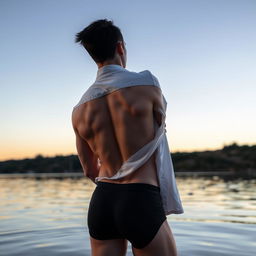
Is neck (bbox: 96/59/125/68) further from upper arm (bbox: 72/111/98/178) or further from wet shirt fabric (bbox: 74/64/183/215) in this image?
upper arm (bbox: 72/111/98/178)

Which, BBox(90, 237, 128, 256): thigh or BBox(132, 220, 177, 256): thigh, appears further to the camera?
BBox(90, 237, 128, 256): thigh

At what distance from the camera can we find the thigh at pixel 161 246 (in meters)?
2.00

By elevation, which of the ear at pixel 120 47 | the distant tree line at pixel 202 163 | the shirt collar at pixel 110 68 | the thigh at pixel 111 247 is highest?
the ear at pixel 120 47

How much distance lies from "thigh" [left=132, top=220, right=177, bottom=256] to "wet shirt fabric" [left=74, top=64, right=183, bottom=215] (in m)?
0.13

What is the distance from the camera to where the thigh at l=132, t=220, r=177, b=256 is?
2.00 metres

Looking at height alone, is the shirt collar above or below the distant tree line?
above

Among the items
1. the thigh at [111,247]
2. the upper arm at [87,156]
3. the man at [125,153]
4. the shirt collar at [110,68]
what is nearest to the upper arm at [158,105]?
the man at [125,153]

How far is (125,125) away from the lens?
82.1 inches

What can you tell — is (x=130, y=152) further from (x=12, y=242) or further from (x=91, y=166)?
(x=12, y=242)

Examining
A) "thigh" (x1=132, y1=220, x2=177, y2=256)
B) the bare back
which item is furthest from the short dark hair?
"thigh" (x1=132, y1=220, x2=177, y2=256)

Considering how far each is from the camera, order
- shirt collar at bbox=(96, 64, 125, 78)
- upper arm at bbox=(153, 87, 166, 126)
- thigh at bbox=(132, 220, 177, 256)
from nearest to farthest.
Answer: thigh at bbox=(132, 220, 177, 256), upper arm at bbox=(153, 87, 166, 126), shirt collar at bbox=(96, 64, 125, 78)

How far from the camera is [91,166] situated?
2.52 metres

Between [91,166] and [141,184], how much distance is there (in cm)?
55

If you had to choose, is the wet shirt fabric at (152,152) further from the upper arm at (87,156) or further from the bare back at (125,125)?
the upper arm at (87,156)
